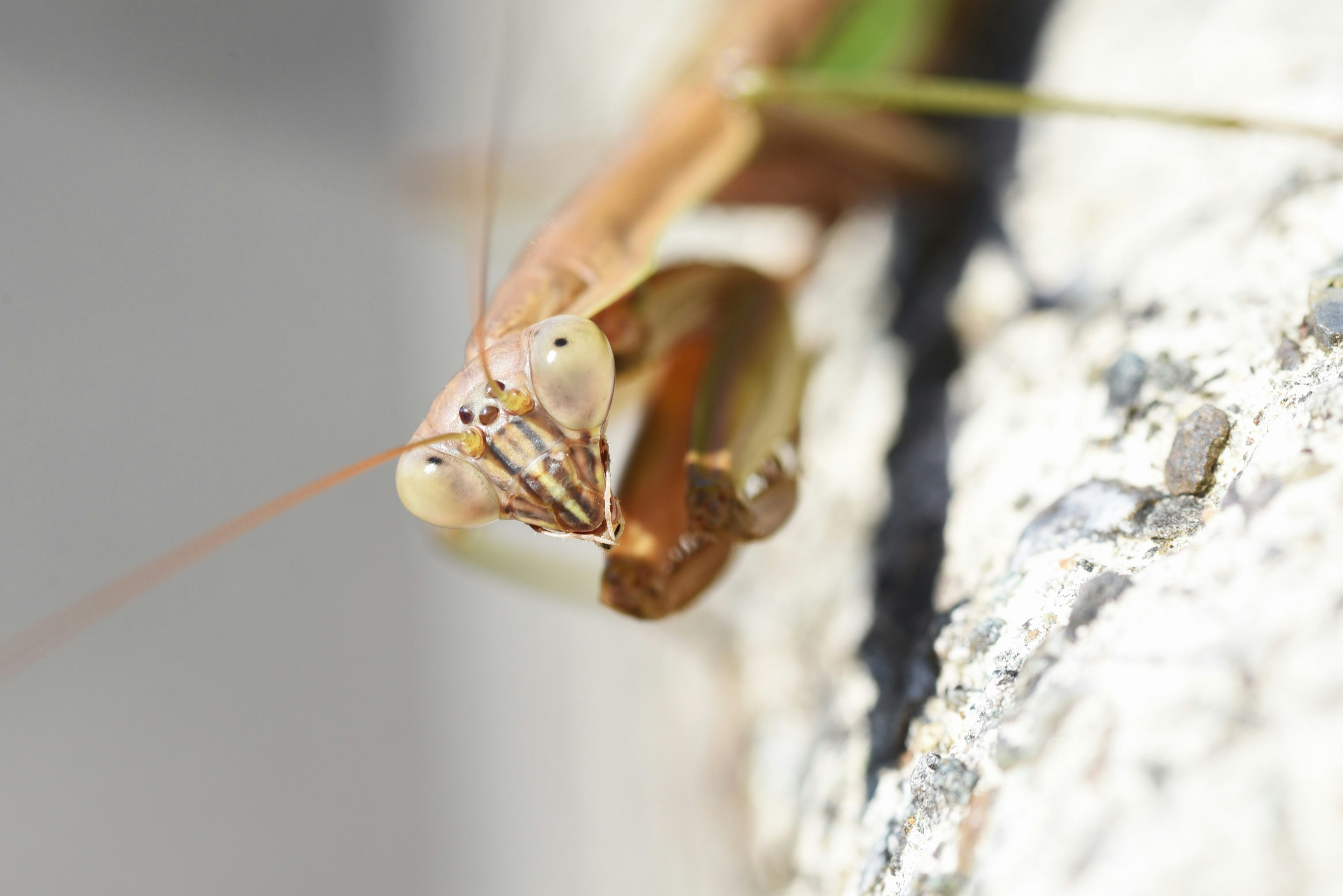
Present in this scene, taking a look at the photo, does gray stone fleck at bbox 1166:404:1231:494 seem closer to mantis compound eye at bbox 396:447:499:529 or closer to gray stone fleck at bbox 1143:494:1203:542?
gray stone fleck at bbox 1143:494:1203:542

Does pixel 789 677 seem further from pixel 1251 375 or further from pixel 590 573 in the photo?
pixel 1251 375

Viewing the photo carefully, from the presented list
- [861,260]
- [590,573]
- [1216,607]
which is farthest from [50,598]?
[1216,607]

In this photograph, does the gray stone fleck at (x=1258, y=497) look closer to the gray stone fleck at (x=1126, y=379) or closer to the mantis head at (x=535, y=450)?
the gray stone fleck at (x=1126, y=379)

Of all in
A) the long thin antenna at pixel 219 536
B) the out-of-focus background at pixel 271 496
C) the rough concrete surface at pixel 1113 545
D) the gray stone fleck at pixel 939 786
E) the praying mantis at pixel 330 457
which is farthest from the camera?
the praying mantis at pixel 330 457

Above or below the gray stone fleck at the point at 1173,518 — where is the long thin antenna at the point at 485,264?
above

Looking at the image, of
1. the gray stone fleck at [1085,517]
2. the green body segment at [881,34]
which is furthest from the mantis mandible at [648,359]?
the gray stone fleck at [1085,517]

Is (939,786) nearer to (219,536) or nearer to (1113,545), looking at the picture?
(1113,545)

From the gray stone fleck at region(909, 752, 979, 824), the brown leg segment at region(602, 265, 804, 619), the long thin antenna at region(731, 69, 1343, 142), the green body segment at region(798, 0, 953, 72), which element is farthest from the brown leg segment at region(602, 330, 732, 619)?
the green body segment at region(798, 0, 953, 72)
